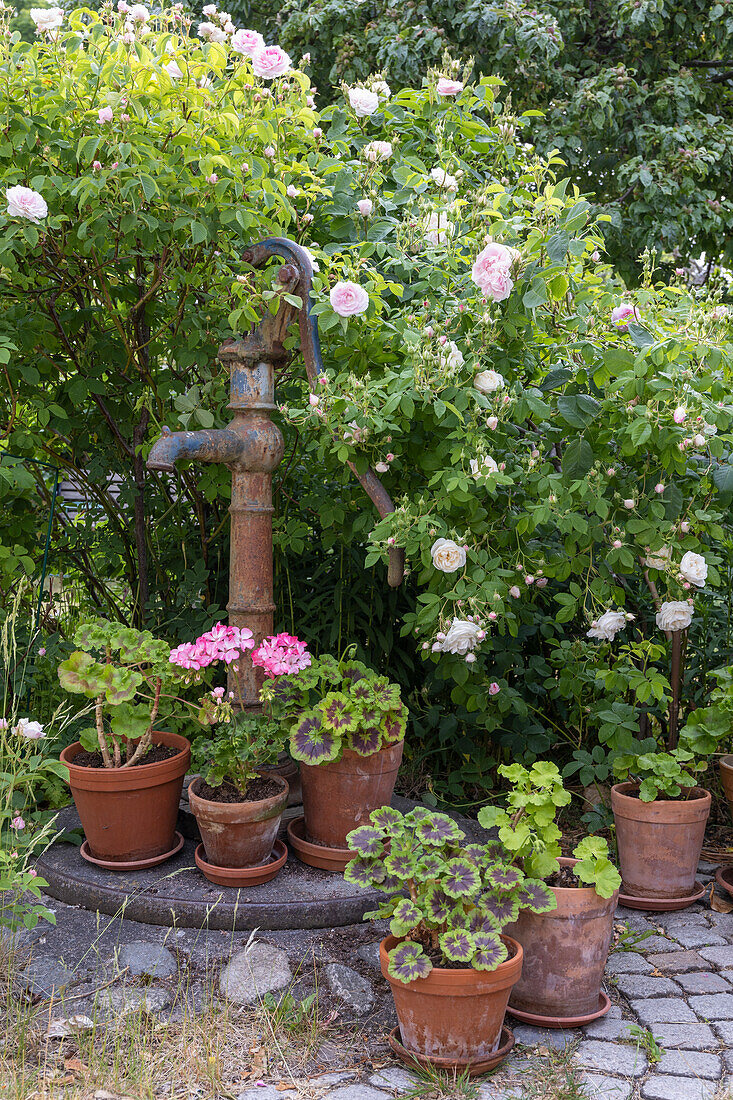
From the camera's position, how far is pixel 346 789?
104 inches

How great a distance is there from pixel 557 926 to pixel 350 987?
516mm

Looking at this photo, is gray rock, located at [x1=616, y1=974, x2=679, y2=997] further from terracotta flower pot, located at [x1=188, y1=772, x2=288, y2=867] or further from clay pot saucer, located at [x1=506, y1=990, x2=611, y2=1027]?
terracotta flower pot, located at [x1=188, y1=772, x2=288, y2=867]

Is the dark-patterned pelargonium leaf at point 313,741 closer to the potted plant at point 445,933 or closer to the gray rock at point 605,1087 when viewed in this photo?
the potted plant at point 445,933

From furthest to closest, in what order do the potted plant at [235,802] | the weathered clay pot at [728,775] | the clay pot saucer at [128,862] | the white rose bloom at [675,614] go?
the weathered clay pot at [728,775] < the white rose bloom at [675,614] < the clay pot saucer at [128,862] < the potted plant at [235,802]

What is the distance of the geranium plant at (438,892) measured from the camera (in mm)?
1902

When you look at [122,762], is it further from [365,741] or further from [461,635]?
[461,635]

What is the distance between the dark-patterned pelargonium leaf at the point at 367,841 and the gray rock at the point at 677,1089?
717mm

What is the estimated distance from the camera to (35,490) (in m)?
3.79

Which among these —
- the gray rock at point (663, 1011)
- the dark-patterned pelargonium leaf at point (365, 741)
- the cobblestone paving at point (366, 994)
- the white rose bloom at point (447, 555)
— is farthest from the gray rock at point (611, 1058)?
the white rose bloom at point (447, 555)

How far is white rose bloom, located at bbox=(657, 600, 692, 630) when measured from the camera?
2719 mm

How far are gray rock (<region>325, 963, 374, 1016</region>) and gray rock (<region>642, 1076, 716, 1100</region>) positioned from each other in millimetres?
634

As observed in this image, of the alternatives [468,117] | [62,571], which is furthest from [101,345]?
[468,117]

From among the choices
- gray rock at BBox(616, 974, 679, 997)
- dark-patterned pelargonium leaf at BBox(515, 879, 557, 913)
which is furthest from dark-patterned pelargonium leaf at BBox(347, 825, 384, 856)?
gray rock at BBox(616, 974, 679, 997)

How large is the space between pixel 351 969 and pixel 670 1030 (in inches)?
29.6
